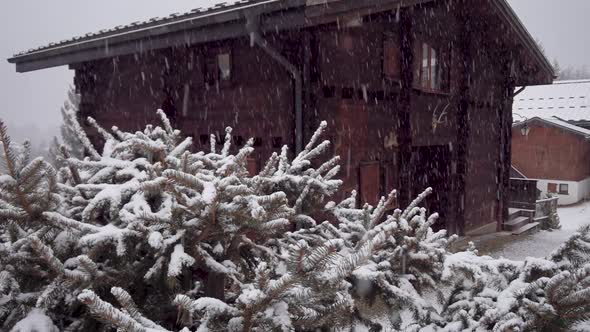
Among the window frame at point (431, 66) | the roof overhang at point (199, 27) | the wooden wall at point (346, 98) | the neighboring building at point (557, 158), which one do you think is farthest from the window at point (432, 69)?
the neighboring building at point (557, 158)

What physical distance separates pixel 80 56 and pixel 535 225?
48.7ft

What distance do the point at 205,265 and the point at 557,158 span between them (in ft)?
93.8

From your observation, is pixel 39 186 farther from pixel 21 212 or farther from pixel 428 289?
pixel 428 289

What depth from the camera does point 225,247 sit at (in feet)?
8.21

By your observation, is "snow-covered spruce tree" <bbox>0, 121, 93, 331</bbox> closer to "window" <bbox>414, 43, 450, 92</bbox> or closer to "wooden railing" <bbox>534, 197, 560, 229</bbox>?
"window" <bbox>414, 43, 450, 92</bbox>

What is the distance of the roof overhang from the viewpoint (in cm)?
602

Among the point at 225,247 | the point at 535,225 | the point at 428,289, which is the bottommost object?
the point at 535,225

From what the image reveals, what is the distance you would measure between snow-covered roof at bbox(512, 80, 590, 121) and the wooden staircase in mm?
13298

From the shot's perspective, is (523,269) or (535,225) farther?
(535,225)

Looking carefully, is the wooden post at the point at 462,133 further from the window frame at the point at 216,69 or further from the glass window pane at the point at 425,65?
the window frame at the point at 216,69

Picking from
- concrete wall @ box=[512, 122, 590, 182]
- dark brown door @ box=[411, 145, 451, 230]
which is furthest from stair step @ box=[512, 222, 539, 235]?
concrete wall @ box=[512, 122, 590, 182]

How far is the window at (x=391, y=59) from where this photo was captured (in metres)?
8.73

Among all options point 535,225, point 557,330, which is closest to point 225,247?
point 557,330

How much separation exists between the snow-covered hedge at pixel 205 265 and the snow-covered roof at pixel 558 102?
28.6 meters
